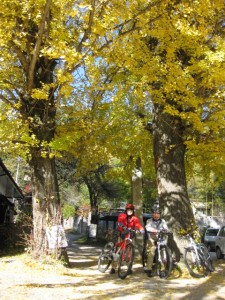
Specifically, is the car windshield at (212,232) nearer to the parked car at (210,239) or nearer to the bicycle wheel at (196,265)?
the parked car at (210,239)

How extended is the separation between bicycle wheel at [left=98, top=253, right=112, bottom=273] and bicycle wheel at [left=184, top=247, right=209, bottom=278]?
79.1 inches

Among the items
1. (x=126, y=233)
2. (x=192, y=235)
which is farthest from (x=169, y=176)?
(x=126, y=233)

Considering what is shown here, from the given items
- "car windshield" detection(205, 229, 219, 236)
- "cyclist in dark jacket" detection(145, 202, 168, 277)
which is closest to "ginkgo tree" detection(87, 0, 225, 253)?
"cyclist in dark jacket" detection(145, 202, 168, 277)

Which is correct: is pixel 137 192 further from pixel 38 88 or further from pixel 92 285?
pixel 92 285

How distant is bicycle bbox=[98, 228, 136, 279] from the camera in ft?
29.0

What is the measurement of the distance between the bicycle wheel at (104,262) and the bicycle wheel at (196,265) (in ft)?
6.59

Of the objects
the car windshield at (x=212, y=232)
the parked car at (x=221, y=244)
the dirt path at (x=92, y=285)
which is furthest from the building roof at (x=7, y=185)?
the car windshield at (x=212, y=232)

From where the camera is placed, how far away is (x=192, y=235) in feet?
34.3

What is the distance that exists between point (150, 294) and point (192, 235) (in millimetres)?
3865

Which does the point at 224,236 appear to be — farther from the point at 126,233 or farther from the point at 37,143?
the point at 37,143

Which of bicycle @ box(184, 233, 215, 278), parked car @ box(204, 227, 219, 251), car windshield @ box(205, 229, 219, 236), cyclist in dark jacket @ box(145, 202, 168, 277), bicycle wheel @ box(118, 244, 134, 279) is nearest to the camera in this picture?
bicycle wheel @ box(118, 244, 134, 279)

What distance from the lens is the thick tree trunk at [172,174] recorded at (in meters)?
11.0

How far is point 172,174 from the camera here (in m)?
11.4

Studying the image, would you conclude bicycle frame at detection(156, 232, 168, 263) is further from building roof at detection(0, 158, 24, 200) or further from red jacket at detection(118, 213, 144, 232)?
building roof at detection(0, 158, 24, 200)
